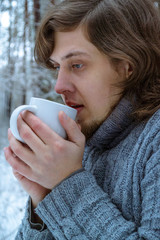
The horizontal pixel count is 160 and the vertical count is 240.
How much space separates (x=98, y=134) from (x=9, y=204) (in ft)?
3.60

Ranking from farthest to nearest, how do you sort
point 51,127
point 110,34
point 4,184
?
point 4,184 < point 110,34 < point 51,127

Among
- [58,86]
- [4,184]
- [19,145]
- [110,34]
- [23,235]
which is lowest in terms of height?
[4,184]

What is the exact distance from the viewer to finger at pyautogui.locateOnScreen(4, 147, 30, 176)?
0.69m

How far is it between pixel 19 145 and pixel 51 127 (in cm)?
11

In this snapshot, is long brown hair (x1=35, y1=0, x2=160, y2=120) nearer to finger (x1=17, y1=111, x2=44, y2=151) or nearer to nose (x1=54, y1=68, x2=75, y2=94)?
nose (x1=54, y1=68, x2=75, y2=94)

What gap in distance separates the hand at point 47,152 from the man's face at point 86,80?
0.20 m

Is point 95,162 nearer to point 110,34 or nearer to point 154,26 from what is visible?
point 110,34

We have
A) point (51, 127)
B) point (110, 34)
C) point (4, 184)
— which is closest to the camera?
point (51, 127)

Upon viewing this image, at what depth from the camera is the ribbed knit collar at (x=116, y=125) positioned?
81cm

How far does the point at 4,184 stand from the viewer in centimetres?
199

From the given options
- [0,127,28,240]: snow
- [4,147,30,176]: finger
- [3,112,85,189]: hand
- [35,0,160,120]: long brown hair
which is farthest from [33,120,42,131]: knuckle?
[0,127,28,240]: snow

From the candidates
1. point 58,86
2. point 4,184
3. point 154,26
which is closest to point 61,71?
point 58,86

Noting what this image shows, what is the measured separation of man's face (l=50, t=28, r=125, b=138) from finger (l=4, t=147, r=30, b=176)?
0.27 meters

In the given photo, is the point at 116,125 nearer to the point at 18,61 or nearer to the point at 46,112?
the point at 46,112
